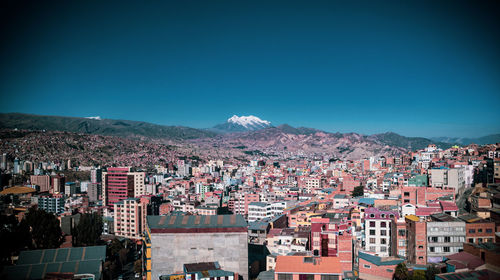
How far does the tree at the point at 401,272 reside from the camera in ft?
29.1

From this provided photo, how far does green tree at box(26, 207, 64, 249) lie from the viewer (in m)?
14.2

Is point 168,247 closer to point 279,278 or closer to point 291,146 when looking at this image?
point 279,278

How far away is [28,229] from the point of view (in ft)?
47.3

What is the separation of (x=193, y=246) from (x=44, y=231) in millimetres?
7647

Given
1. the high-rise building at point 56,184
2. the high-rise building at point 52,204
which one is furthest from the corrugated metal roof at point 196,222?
the high-rise building at point 56,184

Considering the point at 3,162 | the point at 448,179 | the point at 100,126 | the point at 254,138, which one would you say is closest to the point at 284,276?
the point at 448,179

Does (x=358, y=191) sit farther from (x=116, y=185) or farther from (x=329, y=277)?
(x=116, y=185)

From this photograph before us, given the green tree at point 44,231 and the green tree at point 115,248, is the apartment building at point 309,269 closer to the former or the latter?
the green tree at point 115,248

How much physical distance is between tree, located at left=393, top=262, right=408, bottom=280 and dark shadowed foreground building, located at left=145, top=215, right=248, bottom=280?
3791 mm

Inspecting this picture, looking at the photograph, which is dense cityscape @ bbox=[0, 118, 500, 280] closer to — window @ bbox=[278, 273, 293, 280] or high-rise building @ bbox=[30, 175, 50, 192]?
window @ bbox=[278, 273, 293, 280]

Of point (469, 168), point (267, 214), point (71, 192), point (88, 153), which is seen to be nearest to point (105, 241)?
point (267, 214)

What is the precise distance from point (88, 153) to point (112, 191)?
27.4m

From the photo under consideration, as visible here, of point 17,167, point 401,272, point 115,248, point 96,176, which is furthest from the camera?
point 17,167

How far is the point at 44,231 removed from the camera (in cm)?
1431
